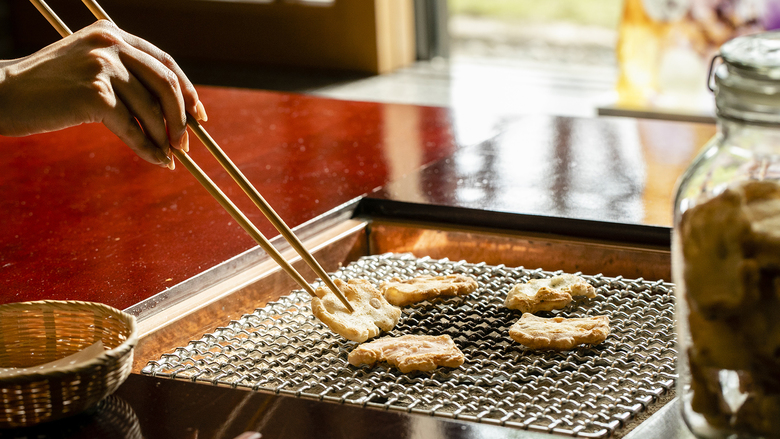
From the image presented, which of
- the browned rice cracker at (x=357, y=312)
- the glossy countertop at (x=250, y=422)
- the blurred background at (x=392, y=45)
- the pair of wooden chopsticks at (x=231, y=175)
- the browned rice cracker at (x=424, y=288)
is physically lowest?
the blurred background at (x=392, y=45)

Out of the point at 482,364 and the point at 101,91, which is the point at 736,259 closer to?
the point at 482,364

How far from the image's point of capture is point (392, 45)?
640 cm

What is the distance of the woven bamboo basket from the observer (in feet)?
2.61

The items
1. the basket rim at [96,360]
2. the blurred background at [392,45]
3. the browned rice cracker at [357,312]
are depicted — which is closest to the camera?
the basket rim at [96,360]

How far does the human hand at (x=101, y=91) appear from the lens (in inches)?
35.3

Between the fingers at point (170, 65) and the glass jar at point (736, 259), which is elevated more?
the fingers at point (170, 65)

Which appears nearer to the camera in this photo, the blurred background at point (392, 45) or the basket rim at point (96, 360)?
the basket rim at point (96, 360)

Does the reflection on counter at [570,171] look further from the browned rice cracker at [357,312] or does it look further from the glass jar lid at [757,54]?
the glass jar lid at [757,54]

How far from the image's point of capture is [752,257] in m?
0.68

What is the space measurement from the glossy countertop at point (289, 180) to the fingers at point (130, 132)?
26 centimetres

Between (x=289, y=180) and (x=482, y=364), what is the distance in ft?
2.43

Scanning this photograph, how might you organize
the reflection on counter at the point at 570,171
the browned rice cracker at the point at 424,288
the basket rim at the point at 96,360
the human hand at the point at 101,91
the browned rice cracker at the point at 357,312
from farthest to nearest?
1. the reflection on counter at the point at 570,171
2. the browned rice cracker at the point at 424,288
3. the browned rice cracker at the point at 357,312
4. the human hand at the point at 101,91
5. the basket rim at the point at 96,360

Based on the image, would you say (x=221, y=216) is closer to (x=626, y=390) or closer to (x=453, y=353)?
(x=453, y=353)

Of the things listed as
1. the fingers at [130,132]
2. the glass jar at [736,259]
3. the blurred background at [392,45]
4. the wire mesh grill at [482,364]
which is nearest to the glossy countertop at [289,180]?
the wire mesh grill at [482,364]
